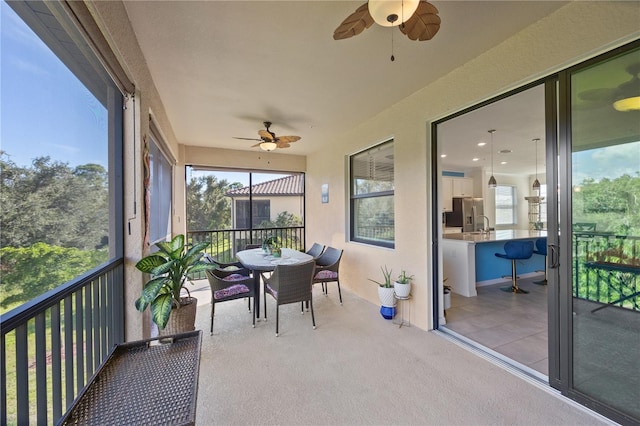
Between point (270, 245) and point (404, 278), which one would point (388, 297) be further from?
point (270, 245)

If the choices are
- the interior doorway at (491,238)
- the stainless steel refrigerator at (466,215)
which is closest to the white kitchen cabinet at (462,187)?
the interior doorway at (491,238)

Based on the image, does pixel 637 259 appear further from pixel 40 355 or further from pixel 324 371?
pixel 40 355

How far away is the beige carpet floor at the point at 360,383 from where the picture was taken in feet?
5.43

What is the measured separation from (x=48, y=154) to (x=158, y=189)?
238 cm

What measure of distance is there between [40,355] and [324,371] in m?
1.74

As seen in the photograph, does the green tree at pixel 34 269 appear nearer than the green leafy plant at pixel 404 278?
Yes

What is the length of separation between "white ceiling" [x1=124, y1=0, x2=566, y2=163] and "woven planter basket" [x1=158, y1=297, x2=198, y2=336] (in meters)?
2.12

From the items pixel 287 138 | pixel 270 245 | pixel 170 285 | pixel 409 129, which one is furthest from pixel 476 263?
pixel 170 285

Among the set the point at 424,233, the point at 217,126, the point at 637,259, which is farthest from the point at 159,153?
the point at 637,259

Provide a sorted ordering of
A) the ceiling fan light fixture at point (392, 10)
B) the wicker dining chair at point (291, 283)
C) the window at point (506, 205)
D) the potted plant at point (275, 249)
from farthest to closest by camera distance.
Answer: the window at point (506, 205), the potted plant at point (275, 249), the wicker dining chair at point (291, 283), the ceiling fan light fixture at point (392, 10)

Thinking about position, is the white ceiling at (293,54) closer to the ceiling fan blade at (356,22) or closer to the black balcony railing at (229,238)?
the ceiling fan blade at (356,22)

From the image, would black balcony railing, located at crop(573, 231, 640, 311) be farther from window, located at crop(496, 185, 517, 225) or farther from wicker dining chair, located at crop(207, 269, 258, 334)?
window, located at crop(496, 185, 517, 225)

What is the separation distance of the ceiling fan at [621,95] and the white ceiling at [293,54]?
2.04 ft

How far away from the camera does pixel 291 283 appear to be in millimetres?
2846
